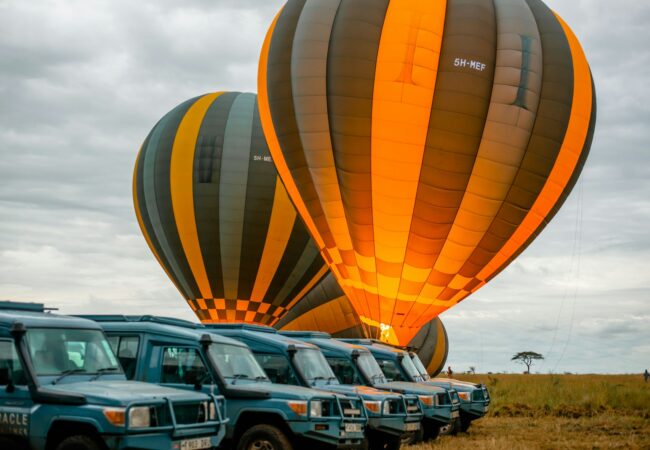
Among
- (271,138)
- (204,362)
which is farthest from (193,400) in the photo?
(271,138)

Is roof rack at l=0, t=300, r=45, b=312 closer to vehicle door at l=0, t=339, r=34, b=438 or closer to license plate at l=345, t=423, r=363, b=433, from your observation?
vehicle door at l=0, t=339, r=34, b=438

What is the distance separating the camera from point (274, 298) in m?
38.9

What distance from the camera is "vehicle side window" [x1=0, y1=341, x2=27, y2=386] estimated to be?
1087 cm

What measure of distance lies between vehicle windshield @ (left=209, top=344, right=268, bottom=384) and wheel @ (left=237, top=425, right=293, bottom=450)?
850mm

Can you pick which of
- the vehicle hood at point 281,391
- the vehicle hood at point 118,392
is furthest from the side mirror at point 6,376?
the vehicle hood at point 281,391

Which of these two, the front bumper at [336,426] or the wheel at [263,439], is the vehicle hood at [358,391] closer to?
the front bumper at [336,426]

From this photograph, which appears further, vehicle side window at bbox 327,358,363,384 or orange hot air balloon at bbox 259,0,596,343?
orange hot air balloon at bbox 259,0,596,343

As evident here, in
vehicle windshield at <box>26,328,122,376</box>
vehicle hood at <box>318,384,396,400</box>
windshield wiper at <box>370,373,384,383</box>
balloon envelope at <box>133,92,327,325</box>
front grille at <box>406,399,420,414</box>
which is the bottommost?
front grille at <box>406,399,420,414</box>

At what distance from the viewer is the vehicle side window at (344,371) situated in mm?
17559

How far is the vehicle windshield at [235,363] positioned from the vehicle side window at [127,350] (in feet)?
3.58

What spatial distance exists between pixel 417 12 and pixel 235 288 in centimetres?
1574

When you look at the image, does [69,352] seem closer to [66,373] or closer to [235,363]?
[66,373]

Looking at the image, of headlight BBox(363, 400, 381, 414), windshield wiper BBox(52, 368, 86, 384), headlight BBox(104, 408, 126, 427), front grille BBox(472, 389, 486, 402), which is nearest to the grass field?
front grille BBox(472, 389, 486, 402)

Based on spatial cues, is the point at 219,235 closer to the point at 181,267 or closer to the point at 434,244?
the point at 181,267
